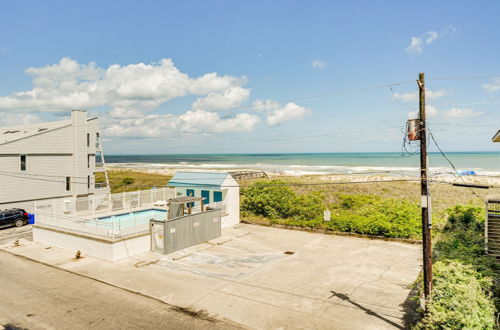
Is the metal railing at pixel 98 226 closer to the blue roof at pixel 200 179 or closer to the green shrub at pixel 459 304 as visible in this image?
the blue roof at pixel 200 179

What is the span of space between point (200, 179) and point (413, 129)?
61.5ft

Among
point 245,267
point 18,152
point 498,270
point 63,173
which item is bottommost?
point 245,267

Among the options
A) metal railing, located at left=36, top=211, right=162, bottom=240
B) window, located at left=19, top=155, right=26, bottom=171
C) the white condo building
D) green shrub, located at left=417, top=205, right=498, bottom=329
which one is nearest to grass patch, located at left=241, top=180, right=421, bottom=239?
green shrub, located at left=417, top=205, right=498, bottom=329

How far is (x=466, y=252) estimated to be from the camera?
13.5m

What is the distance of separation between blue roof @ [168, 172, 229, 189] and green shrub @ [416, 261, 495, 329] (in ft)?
56.2

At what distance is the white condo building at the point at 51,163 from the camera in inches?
1163

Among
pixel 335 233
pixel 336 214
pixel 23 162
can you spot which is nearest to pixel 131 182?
pixel 23 162

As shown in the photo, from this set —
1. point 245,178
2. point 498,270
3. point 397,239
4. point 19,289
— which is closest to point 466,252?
point 498,270

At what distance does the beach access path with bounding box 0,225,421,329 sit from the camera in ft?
38.0

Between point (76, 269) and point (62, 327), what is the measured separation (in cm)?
634

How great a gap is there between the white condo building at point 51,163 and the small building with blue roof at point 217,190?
14353mm

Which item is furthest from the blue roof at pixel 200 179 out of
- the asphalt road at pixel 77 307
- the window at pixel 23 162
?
the window at pixel 23 162

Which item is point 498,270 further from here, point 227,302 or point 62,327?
point 62,327

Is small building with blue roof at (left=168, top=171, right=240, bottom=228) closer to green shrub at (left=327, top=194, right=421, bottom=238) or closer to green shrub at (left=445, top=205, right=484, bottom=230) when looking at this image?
green shrub at (left=327, top=194, right=421, bottom=238)
